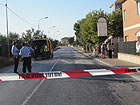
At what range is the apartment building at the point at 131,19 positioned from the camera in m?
19.8

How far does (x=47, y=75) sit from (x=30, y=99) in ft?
2.91

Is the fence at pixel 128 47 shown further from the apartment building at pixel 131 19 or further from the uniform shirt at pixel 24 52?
the uniform shirt at pixel 24 52

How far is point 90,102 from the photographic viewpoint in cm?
573

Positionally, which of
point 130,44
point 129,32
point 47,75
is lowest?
point 47,75

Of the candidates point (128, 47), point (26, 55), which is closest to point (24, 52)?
point (26, 55)

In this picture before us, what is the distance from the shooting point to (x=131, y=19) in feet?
70.6

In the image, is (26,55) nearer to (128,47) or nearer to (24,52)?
(24,52)

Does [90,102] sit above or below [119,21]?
below

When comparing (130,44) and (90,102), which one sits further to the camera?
(130,44)

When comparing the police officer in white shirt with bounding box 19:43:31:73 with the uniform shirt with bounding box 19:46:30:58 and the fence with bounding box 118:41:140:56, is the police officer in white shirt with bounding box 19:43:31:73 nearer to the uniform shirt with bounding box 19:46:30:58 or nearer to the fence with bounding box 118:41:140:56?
the uniform shirt with bounding box 19:46:30:58

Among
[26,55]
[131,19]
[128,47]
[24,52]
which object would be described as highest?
[131,19]

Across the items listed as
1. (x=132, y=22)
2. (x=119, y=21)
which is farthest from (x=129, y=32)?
(x=119, y=21)

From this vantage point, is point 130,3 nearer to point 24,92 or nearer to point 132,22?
point 132,22

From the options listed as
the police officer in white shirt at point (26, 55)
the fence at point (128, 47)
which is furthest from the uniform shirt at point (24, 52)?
the fence at point (128, 47)
